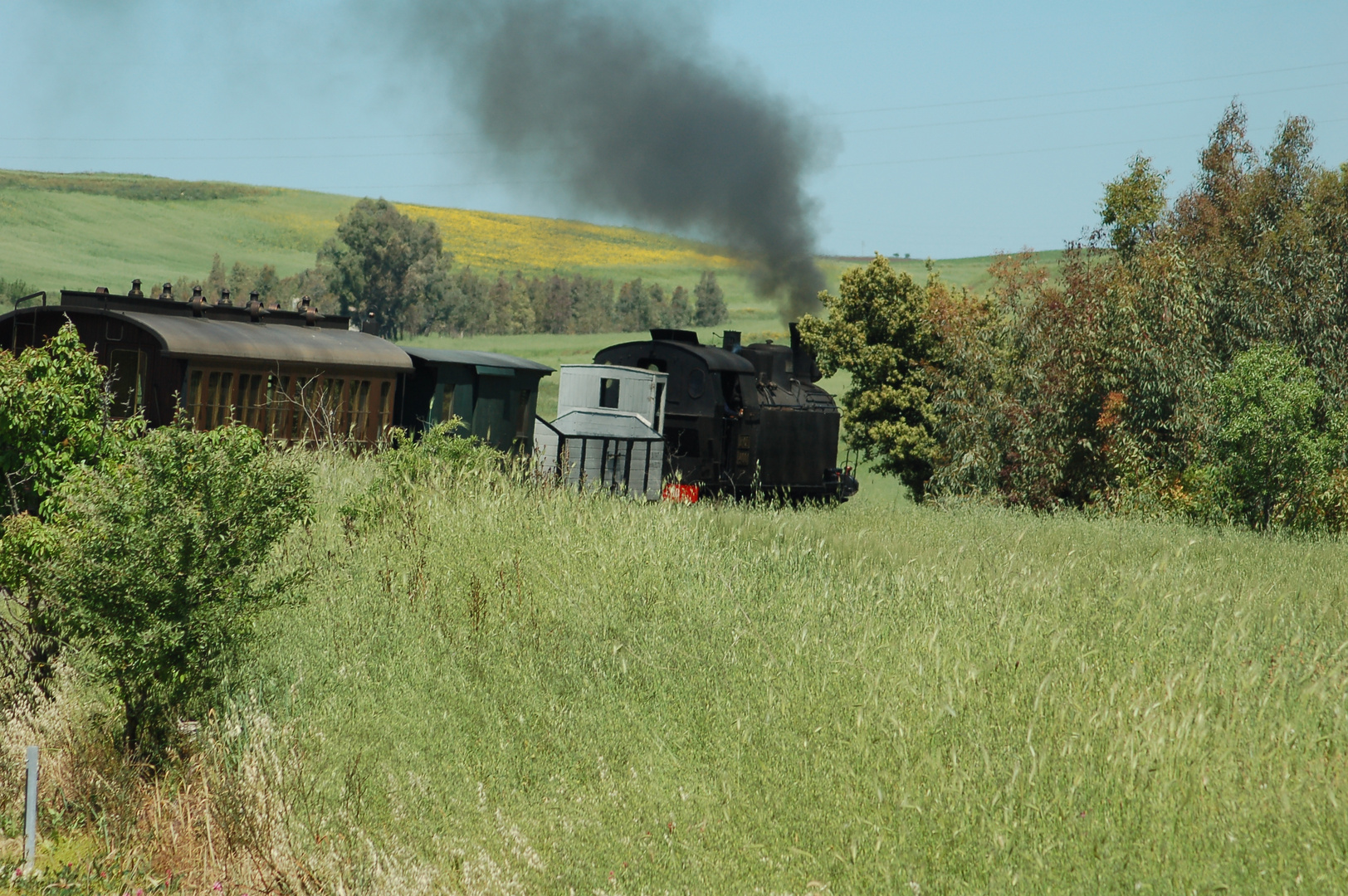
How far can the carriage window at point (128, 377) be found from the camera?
17.8m

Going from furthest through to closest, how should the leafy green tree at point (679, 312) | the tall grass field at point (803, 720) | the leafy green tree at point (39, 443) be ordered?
the leafy green tree at point (679, 312), the leafy green tree at point (39, 443), the tall grass field at point (803, 720)

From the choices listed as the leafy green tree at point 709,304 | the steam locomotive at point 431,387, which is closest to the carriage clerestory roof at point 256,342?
the steam locomotive at point 431,387

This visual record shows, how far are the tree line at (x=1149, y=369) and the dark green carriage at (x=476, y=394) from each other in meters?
11.3

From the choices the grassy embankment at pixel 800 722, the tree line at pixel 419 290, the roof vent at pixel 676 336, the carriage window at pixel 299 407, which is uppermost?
the tree line at pixel 419 290

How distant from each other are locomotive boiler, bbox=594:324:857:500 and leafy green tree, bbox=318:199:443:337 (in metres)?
62.5

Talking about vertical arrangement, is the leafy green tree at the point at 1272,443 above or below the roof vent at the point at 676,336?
below

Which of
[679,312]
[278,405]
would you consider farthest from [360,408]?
[679,312]

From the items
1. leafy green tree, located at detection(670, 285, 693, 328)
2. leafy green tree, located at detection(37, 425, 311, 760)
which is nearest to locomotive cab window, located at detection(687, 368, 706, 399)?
leafy green tree, located at detection(37, 425, 311, 760)

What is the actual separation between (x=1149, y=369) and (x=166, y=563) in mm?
19612

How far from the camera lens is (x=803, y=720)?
5.92 m

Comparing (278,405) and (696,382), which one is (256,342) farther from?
(696,382)

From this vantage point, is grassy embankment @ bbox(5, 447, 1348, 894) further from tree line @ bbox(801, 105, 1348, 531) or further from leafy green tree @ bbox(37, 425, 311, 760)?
tree line @ bbox(801, 105, 1348, 531)

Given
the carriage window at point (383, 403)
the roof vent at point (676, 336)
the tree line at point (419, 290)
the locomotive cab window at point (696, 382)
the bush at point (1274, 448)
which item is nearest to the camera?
the bush at point (1274, 448)

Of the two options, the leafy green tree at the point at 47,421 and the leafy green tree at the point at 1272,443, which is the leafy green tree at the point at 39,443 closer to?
the leafy green tree at the point at 47,421
